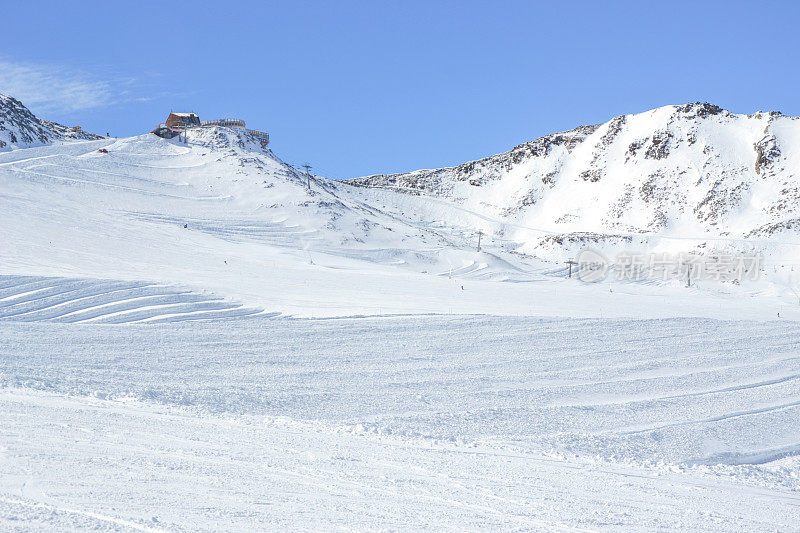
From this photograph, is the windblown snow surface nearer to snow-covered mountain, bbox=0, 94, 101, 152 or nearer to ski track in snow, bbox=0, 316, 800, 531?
ski track in snow, bbox=0, 316, 800, 531

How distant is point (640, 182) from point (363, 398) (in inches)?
3668

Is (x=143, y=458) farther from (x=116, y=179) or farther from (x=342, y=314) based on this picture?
(x=116, y=179)

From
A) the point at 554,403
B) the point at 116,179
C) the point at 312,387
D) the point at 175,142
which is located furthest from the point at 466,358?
the point at 175,142

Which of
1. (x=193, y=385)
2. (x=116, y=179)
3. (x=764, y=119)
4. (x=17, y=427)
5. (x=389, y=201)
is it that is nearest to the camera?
(x=17, y=427)

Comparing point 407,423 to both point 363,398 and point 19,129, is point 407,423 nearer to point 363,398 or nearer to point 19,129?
point 363,398

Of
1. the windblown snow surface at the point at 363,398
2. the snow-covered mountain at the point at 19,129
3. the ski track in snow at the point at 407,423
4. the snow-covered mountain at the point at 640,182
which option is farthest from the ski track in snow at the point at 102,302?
the snow-covered mountain at the point at 640,182

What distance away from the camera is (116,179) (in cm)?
6675

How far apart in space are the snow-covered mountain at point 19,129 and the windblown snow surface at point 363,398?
113 feet

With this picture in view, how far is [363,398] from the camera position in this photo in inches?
704

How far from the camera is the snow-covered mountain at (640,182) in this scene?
89.1m

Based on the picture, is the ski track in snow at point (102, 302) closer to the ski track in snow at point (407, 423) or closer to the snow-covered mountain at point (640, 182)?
the ski track in snow at point (407, 423)

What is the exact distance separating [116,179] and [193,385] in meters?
54.6

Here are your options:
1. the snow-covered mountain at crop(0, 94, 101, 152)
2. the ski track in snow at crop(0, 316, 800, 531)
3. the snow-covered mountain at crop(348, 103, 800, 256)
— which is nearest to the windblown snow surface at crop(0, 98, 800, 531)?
the ski track in snow at crop(0, 316, 800, 531)

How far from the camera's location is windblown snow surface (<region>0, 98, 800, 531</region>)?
890 centimetres
